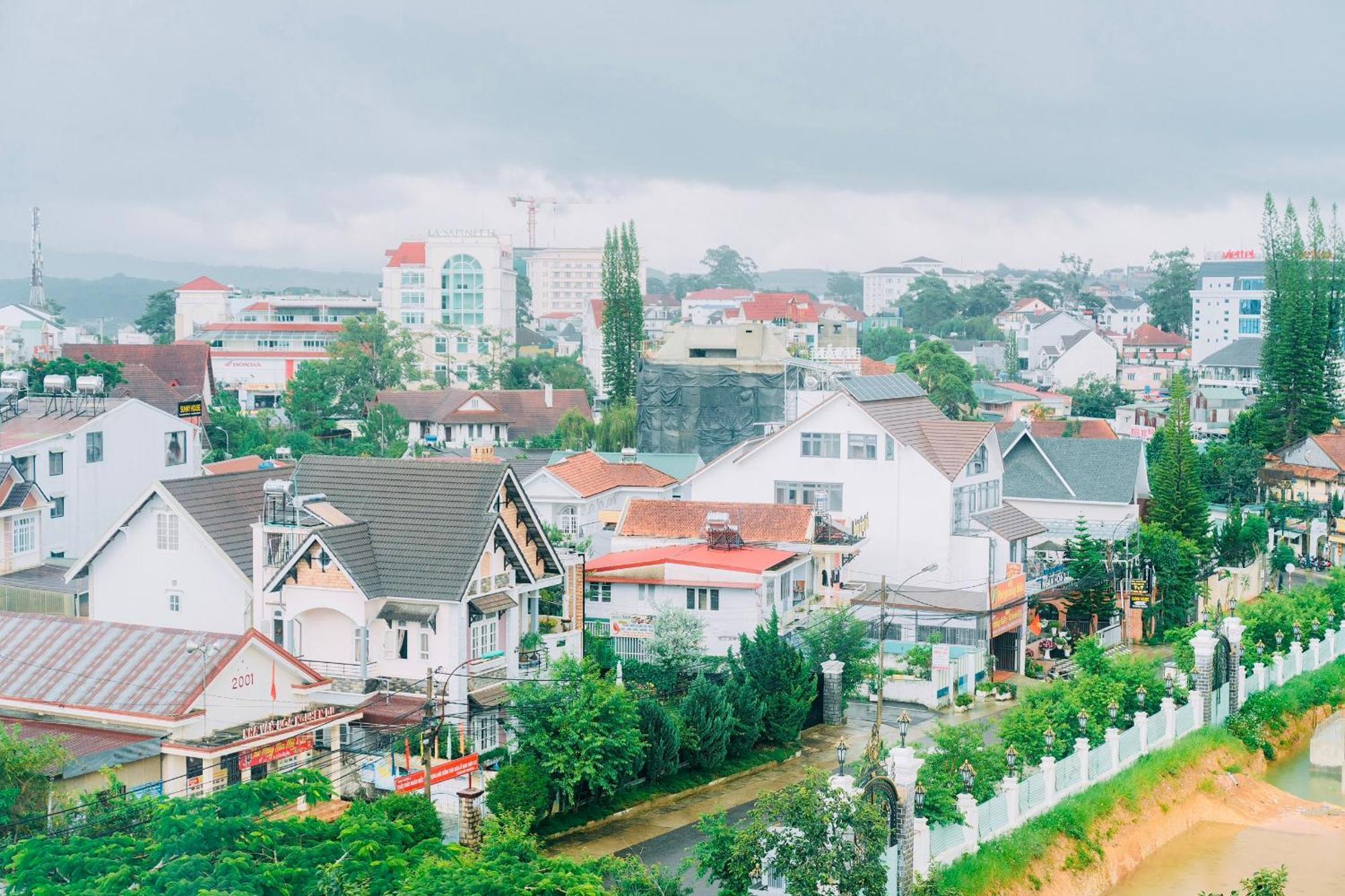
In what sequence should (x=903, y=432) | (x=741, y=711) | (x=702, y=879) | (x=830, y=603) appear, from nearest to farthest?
(x=702, y=879) < (x=741, y=711) < (x=830, y=603) < (x=903, y=432)

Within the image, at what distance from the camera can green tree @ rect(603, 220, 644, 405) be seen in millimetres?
69500

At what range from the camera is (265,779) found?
19.5m

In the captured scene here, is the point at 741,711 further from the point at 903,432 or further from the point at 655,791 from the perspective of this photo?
the point at 903,432

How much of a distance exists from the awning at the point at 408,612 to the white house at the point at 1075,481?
Result: 23.1 m

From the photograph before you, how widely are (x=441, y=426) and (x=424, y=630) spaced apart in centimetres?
4336

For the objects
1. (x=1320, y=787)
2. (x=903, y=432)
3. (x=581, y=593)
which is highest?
(x=903, y=432)

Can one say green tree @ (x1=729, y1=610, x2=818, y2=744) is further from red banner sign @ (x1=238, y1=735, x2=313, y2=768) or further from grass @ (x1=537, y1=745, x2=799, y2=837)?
red banner sign @ (x1=238, y1=735, x2=313, y2=768)

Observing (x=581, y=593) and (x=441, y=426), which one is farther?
(x=441, y=426)

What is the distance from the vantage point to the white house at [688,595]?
1233 inches

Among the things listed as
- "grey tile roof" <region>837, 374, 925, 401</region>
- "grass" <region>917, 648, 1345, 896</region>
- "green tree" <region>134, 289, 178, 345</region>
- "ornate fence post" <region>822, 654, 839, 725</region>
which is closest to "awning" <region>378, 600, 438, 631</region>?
"ornate fence post" <region>822, 654, 839, 725</region>

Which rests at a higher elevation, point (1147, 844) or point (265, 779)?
point (265, 779)

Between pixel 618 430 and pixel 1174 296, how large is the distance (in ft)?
265

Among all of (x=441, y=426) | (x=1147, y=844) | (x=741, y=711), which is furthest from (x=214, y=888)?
(x=441, y=426)

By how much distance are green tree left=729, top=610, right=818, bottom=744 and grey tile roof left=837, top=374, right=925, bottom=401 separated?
1031 centimetres
